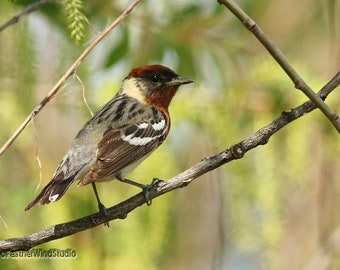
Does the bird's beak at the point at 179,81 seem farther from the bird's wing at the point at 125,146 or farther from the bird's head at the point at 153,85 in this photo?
the bird's wing at the point at 125,146

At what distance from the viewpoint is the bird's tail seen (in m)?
3.29

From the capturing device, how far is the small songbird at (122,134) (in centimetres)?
373

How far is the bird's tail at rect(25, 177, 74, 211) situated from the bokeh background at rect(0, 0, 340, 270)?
2.9 inches

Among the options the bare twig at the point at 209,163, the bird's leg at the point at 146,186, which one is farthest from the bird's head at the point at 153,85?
the bare twig at the point at 209,163

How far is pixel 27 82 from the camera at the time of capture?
11.4 feet

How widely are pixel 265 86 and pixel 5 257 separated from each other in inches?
63.1

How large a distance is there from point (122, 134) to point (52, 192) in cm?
86

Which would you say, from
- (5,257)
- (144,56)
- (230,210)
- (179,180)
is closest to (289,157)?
(230,210)

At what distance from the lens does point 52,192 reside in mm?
3400

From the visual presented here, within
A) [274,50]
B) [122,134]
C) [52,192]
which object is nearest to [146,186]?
[52,192]

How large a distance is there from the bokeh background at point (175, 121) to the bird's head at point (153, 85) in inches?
9.2

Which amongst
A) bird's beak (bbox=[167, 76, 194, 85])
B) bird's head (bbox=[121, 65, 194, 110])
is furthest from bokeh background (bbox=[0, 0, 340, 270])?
bird's head (bbox=[121, 65, 194, 110])

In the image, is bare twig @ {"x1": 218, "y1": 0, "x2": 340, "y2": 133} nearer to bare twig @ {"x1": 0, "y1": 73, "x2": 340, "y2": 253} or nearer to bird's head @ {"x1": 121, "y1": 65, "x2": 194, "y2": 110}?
bare twig @ {"x1": 0, "y1": 73, "x2": 340, "y2": 253}

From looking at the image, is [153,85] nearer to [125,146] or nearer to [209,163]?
[125,146]
